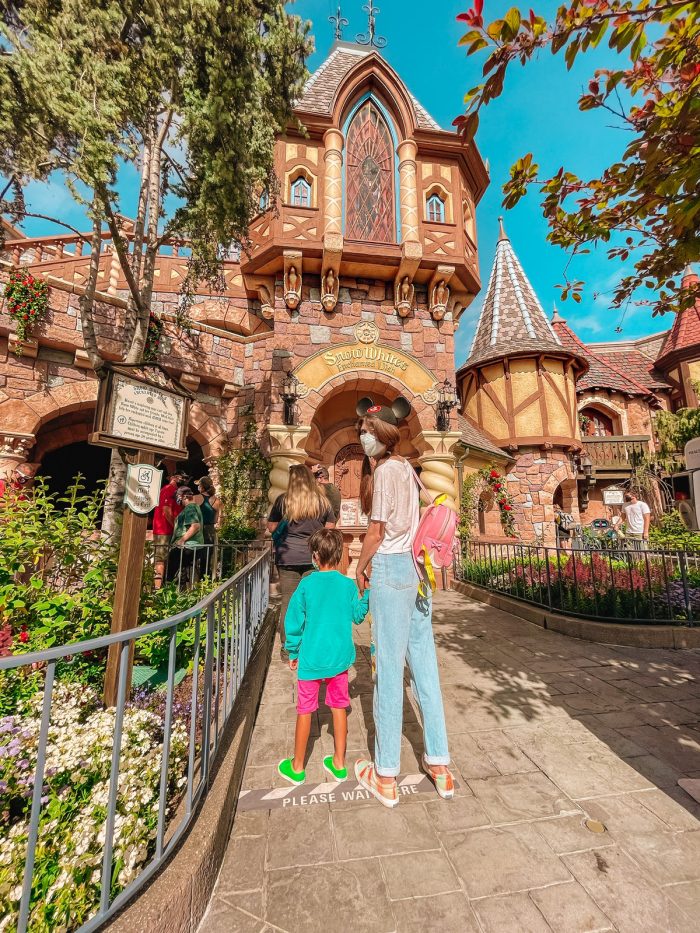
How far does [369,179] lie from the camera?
8781mm

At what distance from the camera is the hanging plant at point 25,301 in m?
6.16

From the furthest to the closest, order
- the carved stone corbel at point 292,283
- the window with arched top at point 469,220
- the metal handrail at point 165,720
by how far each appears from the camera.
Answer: the window with arched top at point 469,220 < the carved stone corbel at point 292,283 < the metal handrail at point 165,720

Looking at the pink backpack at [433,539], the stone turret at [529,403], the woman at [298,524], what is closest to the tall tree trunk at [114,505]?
the woman at [298,524]

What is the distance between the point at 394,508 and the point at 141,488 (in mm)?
1815

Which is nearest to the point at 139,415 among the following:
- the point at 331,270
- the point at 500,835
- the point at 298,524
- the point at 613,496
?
the point at 298,524

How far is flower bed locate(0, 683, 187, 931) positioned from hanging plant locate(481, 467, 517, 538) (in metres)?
10.7

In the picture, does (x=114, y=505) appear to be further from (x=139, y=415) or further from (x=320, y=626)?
(x=320, y=626)

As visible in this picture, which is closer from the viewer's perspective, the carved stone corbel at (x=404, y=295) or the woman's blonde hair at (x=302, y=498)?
the woman's blonde hair at (x=302, y=498)

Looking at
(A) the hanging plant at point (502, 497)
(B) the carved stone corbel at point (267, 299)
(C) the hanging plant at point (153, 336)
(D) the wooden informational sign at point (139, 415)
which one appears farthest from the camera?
(A) the hanging plant at point (502, 497)

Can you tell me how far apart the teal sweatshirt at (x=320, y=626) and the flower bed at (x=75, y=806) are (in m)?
0.76

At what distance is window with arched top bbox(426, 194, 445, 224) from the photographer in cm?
892

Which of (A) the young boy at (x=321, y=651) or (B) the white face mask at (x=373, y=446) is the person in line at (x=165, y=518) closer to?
(A) the young boy at (x=321, y=651)

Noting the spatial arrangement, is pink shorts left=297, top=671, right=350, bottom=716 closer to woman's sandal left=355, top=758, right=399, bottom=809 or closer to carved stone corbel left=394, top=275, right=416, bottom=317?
woman's sandal left=355, top=758, right=399, bottom=809

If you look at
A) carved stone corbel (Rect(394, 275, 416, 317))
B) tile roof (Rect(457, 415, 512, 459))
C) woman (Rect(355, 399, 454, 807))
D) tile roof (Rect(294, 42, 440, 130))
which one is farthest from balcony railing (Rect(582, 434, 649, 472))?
woman (Rect(355, 399, 454, 807))
